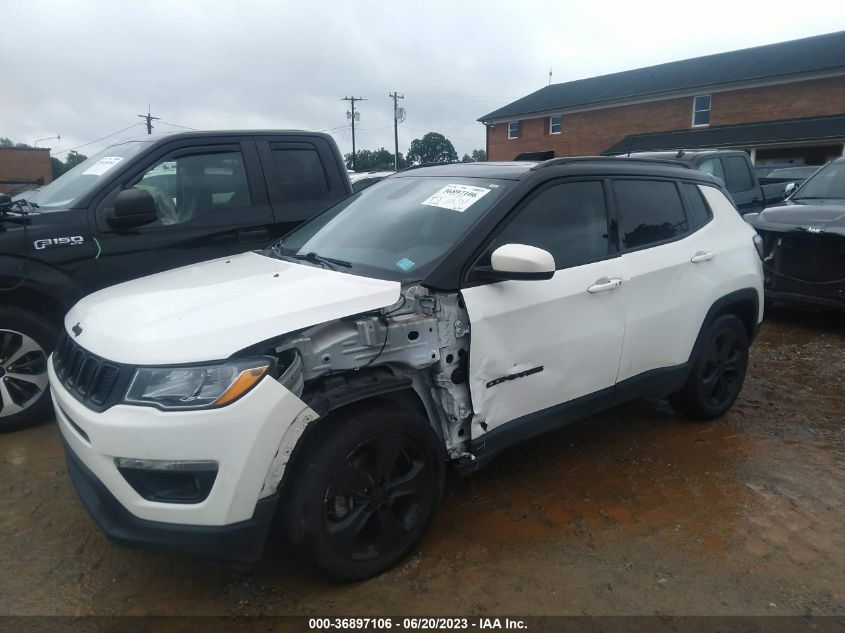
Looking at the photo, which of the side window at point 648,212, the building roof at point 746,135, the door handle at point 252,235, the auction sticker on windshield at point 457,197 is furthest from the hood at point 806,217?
the building roof at point 746,135

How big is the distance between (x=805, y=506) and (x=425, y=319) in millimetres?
2322

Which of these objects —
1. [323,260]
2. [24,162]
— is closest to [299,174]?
[323,260]

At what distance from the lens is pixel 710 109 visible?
31.2m

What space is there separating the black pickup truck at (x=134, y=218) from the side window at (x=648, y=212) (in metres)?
2.51

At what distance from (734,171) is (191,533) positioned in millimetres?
9878

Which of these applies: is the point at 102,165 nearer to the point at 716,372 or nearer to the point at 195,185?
the point at 195,185

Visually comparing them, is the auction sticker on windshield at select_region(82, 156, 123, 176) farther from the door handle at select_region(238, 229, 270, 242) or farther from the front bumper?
the front bumper

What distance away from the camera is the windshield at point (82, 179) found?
448cm

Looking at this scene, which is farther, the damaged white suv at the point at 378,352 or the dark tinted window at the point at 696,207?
the dark tinted window at the point at 696,207

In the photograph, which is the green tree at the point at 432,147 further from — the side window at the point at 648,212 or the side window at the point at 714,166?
the side window at the point at 648,212

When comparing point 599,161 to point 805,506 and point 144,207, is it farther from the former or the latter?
point 144,207

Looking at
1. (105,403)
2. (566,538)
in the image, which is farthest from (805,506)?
(105,403)

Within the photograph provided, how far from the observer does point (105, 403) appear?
7.92ft

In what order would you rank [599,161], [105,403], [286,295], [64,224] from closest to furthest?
[105,403]
[286,295]
[599,161]
[64,224]
